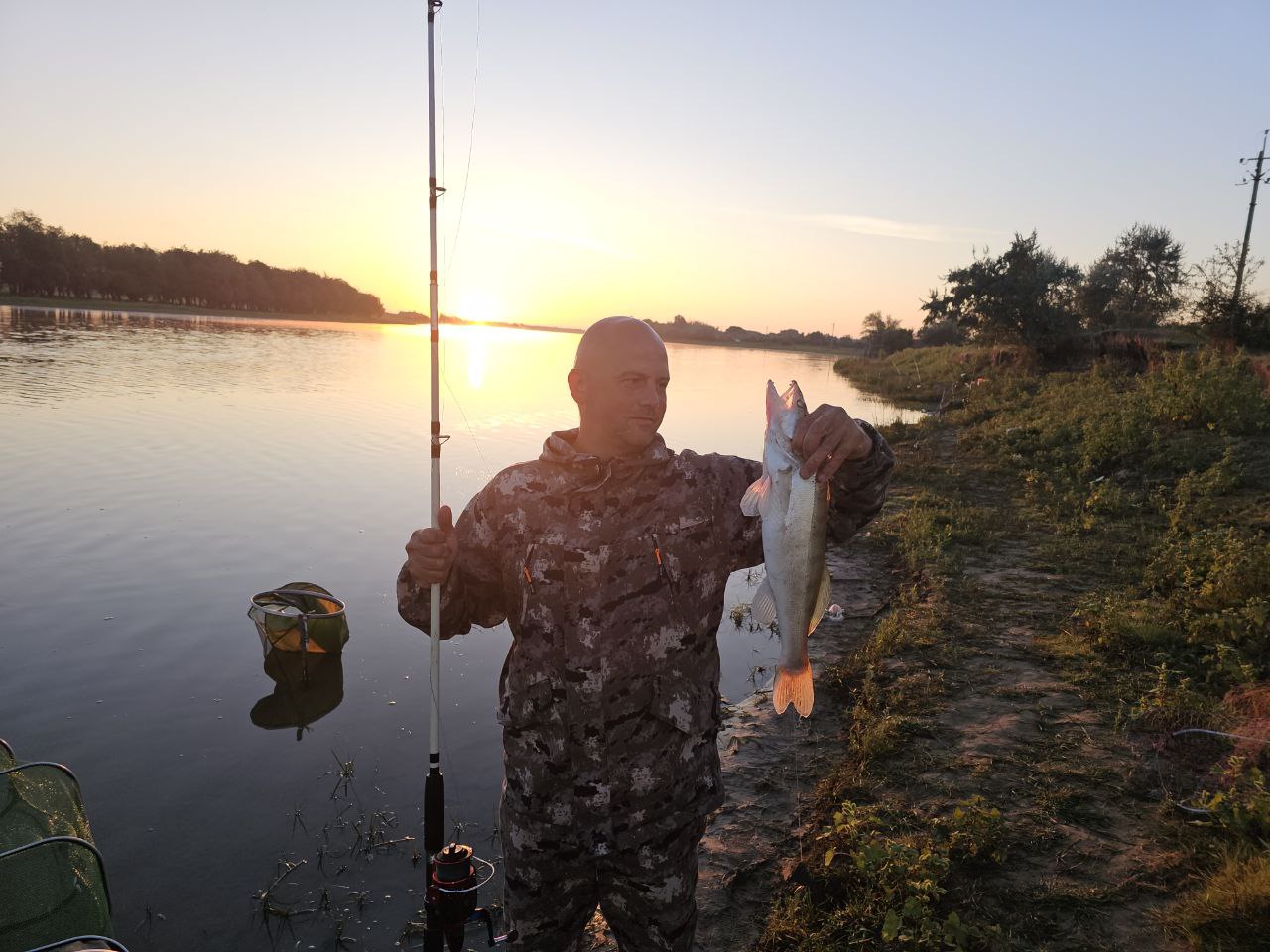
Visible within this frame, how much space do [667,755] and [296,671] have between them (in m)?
7.17

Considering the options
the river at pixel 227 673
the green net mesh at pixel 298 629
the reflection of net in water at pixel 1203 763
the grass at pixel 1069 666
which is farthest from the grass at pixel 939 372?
the green net mesh at pixel 298 629

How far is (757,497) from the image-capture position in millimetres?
2873

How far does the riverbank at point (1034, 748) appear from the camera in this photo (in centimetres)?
424

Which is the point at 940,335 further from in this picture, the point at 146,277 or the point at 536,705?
the point at 146,277

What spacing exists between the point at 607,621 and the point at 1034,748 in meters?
4.92

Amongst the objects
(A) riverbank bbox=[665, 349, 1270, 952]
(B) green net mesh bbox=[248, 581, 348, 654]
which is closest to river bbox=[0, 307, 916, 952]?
(B) green net mesh bbox=[248, 581, 348, 654]

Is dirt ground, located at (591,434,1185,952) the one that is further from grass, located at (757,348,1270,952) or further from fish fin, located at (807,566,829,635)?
fish fin, located at (807,566,829,635)

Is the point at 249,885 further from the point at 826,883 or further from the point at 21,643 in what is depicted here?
the point at 21,643

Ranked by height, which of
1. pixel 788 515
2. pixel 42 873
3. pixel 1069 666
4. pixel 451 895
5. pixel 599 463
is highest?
pixel 599 463

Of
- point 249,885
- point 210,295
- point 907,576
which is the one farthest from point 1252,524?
point 210,295

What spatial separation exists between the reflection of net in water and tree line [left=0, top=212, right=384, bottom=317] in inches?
4982

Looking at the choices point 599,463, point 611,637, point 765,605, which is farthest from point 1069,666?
point 599,463

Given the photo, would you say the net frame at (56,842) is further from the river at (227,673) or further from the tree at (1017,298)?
the tree at (1017,298)

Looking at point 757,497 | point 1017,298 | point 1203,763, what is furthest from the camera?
point 1017,298
